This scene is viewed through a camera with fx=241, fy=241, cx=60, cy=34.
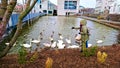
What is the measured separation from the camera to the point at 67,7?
9675cm

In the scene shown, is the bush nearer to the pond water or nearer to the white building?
the pond water

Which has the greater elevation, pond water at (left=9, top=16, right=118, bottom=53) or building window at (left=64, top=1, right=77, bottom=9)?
building window at (left=64, top=1, right=77, bottom=9)

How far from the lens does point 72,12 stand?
9681 centimetres

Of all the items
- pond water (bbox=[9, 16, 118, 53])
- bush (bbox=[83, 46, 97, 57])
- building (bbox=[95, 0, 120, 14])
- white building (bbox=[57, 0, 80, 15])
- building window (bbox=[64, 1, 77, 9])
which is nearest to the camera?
bush (bbox=[83, 46, 97, 57])

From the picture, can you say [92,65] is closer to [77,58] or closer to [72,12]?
[77,58]

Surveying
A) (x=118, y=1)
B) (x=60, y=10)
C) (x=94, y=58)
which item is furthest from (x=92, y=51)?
(x=60, y=10)

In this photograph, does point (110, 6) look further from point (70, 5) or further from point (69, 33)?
point (69, 33)

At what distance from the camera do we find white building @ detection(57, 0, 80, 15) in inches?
3752

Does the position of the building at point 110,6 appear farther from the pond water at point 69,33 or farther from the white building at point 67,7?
the pond water at point 69,33

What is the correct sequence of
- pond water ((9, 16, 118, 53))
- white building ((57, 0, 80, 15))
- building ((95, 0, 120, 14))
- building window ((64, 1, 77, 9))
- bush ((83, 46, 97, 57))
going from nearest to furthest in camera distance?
bush ((83, 46, 97, 57)), pond water ((9, 16, 118, 53)), building ((95, 0, 120, 14)), white building ((57, 0, 80, 15)), building window ((64, 1, 77, 9))

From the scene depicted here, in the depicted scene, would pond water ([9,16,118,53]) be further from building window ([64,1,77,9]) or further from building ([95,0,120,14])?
building window ([64,1,77,9])

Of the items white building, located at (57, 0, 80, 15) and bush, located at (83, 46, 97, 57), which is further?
white building, located at (57, 0, 80, 15)

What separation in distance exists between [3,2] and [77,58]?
2269mm

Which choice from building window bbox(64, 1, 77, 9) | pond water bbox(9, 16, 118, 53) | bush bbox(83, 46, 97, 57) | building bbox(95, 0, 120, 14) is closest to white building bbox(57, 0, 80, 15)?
building window bbox(64, 1, 77, 9)
